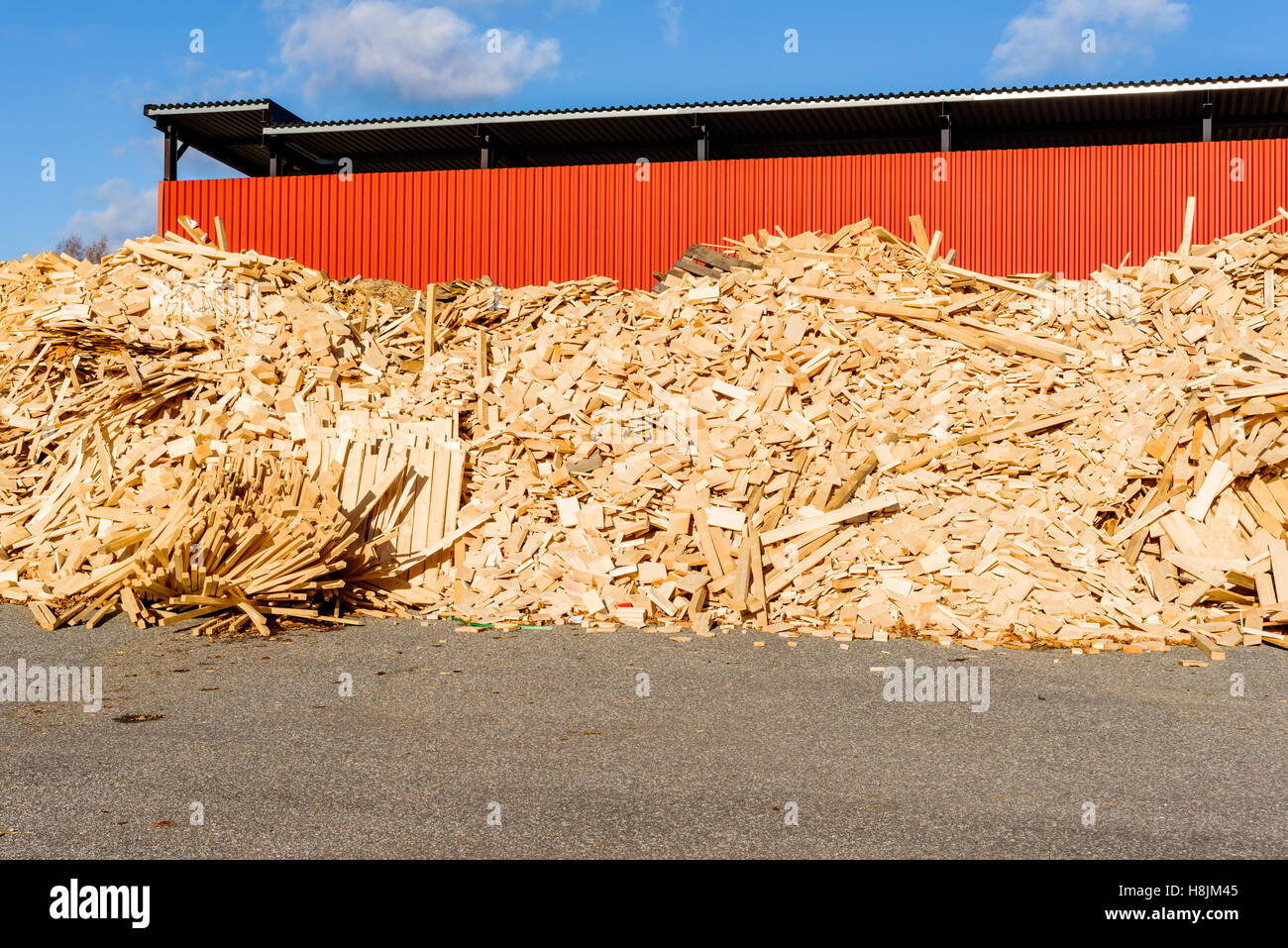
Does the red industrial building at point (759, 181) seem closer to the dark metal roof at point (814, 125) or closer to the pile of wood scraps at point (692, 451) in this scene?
the dark metal roof at point (814, 125)

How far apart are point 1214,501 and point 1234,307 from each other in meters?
3.81

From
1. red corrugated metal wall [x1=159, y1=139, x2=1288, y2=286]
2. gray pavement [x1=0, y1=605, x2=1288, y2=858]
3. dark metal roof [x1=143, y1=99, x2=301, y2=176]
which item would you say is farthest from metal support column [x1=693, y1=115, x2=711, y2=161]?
gray pavement [x1=0, y1=605, x2=1288, y2=858]

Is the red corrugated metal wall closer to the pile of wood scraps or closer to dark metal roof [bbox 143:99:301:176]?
dark metal roof [bbox 143:99:301:176]

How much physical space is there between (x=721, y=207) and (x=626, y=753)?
41.1 ft

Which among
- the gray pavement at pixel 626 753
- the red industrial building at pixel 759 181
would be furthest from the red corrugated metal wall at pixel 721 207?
the gray pavement at pixel 626 753

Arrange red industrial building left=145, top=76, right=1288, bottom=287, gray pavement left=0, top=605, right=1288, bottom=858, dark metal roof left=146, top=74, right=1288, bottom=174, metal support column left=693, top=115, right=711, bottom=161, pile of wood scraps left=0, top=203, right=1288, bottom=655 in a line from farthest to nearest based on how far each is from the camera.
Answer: metal support column left=693, top=115, right=711, bottom=161 → dark metal roof left=146, top=74, right=1288, bottom=174 → red industrial building left=145, top=76, right=1288, bottom=287 → pile of wood scraps left=0, top=203, right=1288, bottom=655 → gray pavement left=0, top=605, right=1288, bottom=858

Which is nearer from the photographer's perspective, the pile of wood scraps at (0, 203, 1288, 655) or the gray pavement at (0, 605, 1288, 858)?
the gray pavement at (0, 605, 1288, 858)

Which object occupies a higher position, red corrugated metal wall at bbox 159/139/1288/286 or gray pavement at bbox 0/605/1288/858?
red corrugated metal wall at bbox 159/139/1288/286

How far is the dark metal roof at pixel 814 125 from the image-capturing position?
54.9ft

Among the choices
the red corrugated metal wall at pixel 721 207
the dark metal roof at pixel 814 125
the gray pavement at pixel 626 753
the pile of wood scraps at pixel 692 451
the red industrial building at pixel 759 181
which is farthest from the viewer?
the dark metal roof at pixel 814 125

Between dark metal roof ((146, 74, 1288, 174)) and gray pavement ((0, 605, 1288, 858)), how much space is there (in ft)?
38.5

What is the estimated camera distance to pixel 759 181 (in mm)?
16359

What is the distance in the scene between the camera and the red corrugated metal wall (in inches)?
615

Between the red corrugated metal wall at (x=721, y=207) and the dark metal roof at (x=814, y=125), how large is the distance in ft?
4.65
